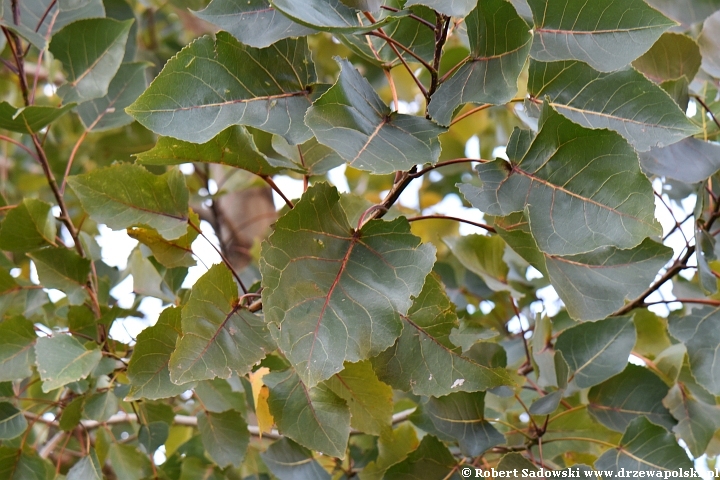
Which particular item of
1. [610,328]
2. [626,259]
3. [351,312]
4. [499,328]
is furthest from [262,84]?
[499,328]

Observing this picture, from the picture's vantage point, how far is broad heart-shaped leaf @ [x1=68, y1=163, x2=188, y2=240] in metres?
0.75

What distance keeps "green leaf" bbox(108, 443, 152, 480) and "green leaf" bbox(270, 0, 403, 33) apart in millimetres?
707

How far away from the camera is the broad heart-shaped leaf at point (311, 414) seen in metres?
0.76

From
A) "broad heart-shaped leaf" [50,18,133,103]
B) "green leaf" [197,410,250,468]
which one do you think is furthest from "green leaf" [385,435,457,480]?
"broad heart-shaped leaf" [50,18,133,103]

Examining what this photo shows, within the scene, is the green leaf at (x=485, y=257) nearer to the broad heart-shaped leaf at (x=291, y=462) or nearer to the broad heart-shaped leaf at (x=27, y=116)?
the broad heart-shaped leaf at (x=291, y=462)

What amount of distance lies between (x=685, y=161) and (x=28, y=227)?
0.86 metres

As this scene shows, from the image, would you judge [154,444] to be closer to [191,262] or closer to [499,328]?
[191,262]

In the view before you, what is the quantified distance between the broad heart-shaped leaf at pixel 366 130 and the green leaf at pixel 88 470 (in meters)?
0.55

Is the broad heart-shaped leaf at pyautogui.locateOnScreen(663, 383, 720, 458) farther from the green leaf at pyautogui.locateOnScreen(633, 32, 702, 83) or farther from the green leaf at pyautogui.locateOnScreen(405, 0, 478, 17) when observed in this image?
the green leaf at pyautogui.locateOnScreen(405, 0, 478, 17)

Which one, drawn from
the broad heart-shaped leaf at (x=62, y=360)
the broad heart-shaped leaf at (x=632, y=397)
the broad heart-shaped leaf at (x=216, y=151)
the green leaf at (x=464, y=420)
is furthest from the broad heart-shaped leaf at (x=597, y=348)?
the broad heart-shaped leaf at (x=62, y=360)

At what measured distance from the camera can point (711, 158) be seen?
2.77 feet

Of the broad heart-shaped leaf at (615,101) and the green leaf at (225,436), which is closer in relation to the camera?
the broad heart-shaped leaf at (615,101)

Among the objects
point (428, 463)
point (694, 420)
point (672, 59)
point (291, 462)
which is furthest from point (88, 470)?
point (672, 59)

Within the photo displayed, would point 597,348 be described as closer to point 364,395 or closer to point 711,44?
point 364,395
